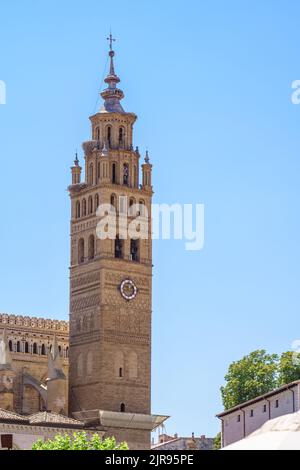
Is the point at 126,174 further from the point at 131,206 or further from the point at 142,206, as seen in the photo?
the point at 131,206

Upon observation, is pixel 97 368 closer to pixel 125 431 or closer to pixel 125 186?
pixel 125 431

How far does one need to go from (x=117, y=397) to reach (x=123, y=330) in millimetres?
3881

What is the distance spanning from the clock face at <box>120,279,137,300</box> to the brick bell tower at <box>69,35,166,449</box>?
0.11 ft

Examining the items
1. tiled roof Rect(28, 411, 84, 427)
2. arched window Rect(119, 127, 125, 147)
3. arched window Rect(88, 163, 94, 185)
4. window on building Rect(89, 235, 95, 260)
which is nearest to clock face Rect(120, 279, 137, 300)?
window on building Rect(89, 235, 95, 260)

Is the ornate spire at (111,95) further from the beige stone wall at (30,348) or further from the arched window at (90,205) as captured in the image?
the beige stone wall at (30,348)

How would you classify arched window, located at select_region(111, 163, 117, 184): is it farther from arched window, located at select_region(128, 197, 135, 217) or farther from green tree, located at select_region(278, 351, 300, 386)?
green tree, located at select_region(278, 351, 300, 386)

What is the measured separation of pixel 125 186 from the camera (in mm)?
78250

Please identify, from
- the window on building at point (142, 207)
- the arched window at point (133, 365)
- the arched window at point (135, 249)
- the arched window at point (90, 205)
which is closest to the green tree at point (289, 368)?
the arched window at point (133, 365)

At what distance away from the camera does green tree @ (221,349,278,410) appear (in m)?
79.9

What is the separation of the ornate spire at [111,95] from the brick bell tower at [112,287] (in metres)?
0.06

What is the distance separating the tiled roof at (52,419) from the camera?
67938 mm

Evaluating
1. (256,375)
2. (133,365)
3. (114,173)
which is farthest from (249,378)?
(114,173)

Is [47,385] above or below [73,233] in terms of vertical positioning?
below

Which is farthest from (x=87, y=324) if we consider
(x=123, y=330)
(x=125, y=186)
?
(x=125, y=186)
